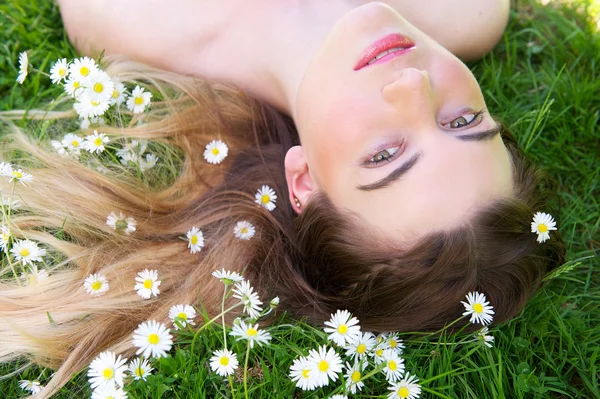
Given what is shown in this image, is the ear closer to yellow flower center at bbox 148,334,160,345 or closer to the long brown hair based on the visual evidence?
the long brown hair

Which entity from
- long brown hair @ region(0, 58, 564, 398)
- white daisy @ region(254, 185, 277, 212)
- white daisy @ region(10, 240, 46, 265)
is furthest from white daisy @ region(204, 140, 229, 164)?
white daisy @ region(10, 240, 46, 265)

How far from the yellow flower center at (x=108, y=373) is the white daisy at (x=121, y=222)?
2.39 feet

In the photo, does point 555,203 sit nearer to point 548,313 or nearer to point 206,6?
point 548,313

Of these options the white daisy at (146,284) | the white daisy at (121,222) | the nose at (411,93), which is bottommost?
the nose at (411,93)

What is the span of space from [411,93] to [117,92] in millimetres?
1291

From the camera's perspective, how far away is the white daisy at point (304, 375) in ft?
6.83

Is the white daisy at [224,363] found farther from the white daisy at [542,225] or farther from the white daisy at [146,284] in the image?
the white daisy at [542,225]

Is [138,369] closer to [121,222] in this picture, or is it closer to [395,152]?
[121,222]

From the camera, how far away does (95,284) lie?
96.1 inches

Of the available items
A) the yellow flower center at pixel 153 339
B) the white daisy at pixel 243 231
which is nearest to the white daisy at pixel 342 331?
the yellow flower center at pixel 153 339

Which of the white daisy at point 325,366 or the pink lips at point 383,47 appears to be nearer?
the white daisy at point 325,366

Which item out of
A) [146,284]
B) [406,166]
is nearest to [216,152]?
[146,284]

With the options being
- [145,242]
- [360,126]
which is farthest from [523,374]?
[145,242]

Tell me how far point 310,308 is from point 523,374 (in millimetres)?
853
